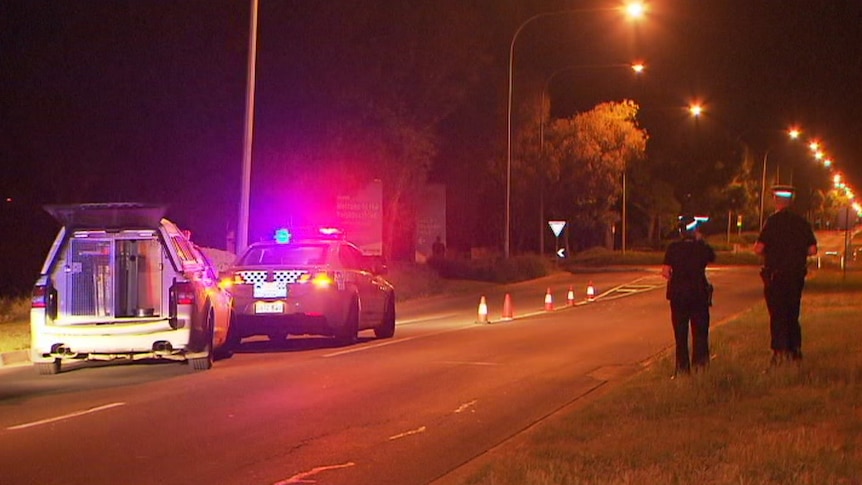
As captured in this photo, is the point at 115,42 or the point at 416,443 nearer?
the point at 416,443

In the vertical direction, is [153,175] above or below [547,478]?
above

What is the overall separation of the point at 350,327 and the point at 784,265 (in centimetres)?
693

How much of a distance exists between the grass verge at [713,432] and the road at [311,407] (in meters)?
0.66

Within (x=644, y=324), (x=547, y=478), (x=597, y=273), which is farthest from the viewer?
(x=597, y=273)

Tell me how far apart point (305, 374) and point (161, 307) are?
1.98 m

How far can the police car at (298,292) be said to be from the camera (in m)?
15.9

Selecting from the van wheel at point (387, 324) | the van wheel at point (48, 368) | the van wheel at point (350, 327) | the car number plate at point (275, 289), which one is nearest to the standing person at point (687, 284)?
the van wheel at point (350, 327)


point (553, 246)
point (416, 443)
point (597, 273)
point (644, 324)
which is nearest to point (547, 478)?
point (416, 443)

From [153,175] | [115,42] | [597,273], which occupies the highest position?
[115,42]

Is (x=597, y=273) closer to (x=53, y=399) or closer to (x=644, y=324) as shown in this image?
(x=644, y=324)

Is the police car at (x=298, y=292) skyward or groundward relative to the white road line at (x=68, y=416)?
skyward

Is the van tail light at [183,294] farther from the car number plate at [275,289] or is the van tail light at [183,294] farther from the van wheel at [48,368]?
the car number plate at [275,289]

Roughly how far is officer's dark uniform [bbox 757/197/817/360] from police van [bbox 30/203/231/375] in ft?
22.5

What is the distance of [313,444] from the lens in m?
9.05
